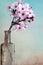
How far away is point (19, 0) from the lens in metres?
1.71

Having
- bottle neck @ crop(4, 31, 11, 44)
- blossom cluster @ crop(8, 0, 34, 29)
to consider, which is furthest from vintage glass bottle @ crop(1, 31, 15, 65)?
blossom cluster @ crop(8, 0, 34, 29)

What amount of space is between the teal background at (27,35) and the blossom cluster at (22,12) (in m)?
0.04

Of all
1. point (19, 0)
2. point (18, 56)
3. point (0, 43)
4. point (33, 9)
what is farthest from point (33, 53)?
point (19, 0)

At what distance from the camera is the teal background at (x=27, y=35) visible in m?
1.69

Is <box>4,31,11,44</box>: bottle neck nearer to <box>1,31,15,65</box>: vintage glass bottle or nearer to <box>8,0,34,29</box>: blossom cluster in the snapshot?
<box>1,31,15,65</box>: vintage glass bottle

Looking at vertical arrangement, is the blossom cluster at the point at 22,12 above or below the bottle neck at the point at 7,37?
above

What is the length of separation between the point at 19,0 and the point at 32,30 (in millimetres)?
342

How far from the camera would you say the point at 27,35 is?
1712 mm

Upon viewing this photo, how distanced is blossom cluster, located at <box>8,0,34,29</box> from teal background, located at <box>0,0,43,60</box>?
43 mm

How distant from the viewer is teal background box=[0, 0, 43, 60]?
169 cm

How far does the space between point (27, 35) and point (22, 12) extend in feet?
0.80

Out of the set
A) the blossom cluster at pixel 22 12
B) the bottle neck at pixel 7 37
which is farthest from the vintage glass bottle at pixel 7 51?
the blossom cluster at pixel 22 12

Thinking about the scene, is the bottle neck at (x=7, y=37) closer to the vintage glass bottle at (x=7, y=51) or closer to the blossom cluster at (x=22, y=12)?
the vintage glass bottle at (x=7, y=51)

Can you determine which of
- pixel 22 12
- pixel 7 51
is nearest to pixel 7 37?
pixel 7 51
